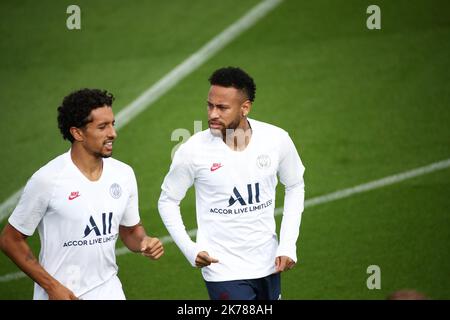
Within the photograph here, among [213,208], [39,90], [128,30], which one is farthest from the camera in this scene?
[128,30]

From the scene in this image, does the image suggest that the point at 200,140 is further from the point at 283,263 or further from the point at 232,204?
the point at 283,263

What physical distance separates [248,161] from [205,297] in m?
2.73

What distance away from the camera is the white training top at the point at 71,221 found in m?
6.30

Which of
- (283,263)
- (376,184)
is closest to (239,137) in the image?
(283,263)

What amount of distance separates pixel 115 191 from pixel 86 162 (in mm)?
294

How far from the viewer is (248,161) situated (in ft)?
23.3

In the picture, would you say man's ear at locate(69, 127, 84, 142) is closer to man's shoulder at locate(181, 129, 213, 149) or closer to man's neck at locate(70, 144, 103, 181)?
man's neck at locate(70, 144, 103, 181)

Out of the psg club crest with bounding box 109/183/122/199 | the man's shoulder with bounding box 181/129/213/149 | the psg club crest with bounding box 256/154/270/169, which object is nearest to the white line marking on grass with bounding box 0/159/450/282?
the man's shoulder with bounding box 181/129/213/149

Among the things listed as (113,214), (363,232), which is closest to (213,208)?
(113,214)

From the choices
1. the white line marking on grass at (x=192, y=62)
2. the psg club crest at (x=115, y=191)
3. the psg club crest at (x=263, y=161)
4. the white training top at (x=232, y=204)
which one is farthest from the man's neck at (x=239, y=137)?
the white line marking on grass at (x=192, y=62)

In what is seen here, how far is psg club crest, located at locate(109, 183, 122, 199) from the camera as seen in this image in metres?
6.56

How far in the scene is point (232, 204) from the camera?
7.03 metres

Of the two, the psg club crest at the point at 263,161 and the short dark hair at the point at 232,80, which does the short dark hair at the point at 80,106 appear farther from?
the psg club crest at the point at 263,161

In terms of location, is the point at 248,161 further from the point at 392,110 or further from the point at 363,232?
the point at 392,110
